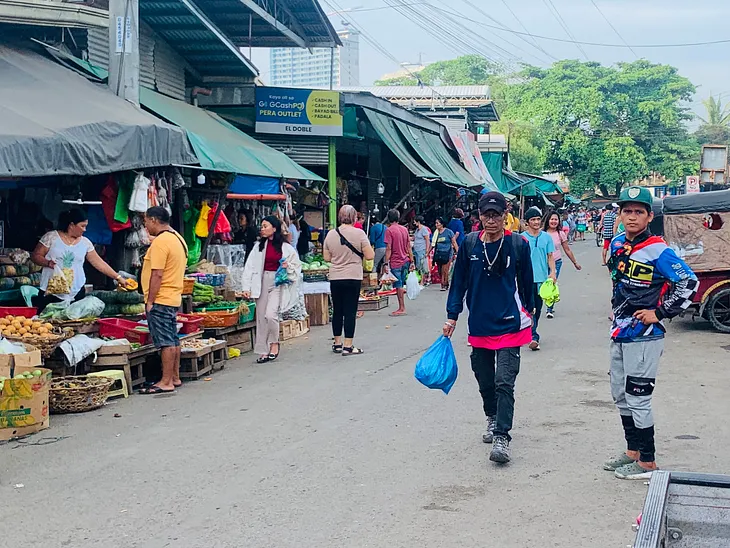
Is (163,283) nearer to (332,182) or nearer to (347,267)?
(347,267)

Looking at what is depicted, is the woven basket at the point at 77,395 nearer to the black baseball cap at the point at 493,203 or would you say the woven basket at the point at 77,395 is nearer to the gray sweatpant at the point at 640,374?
the black baseball cap at the point at 493,203

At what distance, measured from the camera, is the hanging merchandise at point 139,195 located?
10.6 m

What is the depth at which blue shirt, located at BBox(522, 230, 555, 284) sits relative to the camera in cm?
1137

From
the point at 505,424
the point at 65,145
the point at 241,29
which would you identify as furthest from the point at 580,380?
the point at 241,29

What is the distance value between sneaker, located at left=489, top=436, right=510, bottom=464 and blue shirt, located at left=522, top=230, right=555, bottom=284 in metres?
5.42

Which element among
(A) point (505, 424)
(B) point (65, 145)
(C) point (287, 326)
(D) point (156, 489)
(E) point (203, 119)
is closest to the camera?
(D) point (156, 489)

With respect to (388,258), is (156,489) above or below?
below

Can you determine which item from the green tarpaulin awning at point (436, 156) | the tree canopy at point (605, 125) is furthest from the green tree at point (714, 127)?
the green tarpaulin awning at point (436, 156)

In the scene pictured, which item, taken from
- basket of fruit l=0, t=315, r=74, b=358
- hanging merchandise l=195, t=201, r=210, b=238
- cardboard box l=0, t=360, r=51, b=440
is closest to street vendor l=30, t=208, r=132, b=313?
basket of fruit l=0, t=315, r=74, b=358

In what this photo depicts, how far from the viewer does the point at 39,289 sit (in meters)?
10.2

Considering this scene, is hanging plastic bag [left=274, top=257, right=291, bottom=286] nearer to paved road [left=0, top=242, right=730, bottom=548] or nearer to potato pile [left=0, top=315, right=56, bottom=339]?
paved road [left=0, top=242, right=730, bottom=548]

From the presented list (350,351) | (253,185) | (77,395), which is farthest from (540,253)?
(77,395)

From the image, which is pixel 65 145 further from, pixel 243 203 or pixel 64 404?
pixel 243 203

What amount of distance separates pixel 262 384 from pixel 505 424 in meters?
3.85
